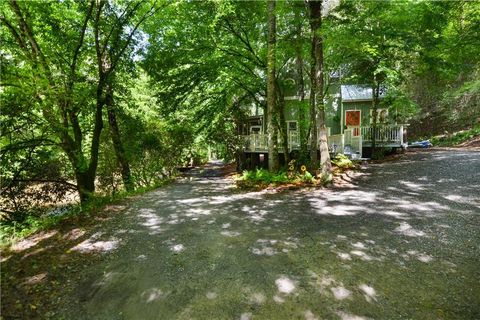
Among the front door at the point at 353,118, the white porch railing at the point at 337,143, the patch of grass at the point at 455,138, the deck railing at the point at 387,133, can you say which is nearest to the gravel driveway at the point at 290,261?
the white porch railing at the point at 337,143

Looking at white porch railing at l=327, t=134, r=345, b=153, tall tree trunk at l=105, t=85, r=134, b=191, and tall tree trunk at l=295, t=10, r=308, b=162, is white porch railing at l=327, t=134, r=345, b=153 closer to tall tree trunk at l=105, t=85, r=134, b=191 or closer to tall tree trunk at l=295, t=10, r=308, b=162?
tall tree trunk at l=295, t=10, r=308, b=162

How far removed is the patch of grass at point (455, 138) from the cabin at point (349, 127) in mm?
7985

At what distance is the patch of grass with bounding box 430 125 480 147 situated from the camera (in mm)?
A: 22594

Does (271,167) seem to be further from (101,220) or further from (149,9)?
(149,9)

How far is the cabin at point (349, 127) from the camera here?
1601 cm

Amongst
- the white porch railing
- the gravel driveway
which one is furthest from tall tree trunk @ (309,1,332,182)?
the white porch railing

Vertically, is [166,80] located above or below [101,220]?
above

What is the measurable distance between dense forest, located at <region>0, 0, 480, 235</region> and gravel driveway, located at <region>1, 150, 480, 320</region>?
3.21m

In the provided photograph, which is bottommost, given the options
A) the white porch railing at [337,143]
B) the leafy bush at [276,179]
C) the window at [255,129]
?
the leafy bush at [276,179]

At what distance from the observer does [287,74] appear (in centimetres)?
1742

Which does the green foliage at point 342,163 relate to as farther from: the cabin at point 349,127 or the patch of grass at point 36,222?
the patch of grass at point 36,222

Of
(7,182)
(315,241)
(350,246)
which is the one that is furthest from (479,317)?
(7,182)

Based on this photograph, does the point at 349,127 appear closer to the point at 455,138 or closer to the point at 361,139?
the point at 361,139

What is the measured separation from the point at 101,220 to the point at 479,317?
695 cm
